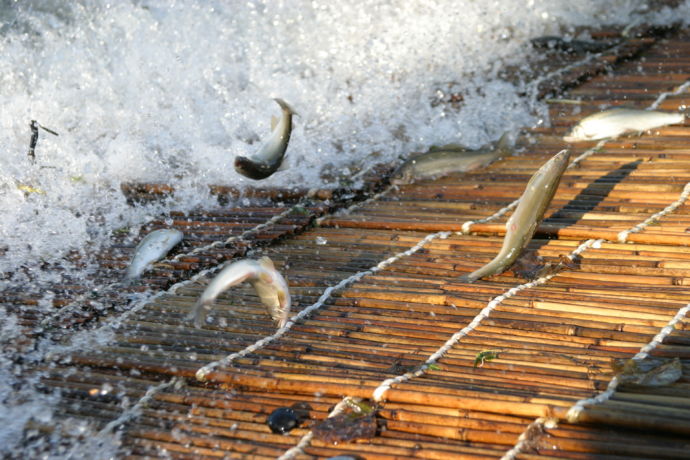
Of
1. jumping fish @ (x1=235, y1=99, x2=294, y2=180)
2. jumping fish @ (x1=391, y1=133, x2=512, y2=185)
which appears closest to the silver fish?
jumping fish @ (x1=235, y1=99, x2=294, y2=180)

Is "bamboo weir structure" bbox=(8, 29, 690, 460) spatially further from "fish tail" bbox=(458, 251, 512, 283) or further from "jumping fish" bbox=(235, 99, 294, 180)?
"jumping fish" bbox=(235, 99, 294, 180)

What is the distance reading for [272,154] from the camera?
4547mm

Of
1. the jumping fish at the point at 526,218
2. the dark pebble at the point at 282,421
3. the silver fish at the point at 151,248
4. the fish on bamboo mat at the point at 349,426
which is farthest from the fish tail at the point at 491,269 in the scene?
the silver fish at the point at 151,248

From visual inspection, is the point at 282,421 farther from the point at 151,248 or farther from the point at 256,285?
the point at 151,248

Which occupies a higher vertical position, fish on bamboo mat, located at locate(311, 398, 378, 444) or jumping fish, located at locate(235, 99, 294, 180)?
A: jumping fish, located at locate(235, 99, 294, 180)

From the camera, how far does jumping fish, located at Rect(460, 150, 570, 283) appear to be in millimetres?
3418

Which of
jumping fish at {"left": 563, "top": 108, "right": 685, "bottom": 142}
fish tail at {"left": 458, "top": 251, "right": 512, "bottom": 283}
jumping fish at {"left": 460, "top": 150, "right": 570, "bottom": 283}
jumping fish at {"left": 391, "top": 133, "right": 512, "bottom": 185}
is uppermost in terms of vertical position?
jumping fish at {"left": 563, "top": 108, "right": 685, "bottom": 142}

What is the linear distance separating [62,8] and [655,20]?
15.5 feet

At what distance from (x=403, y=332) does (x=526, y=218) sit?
2.68 feet

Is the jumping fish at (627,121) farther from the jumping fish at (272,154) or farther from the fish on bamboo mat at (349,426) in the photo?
the fish on bamboo mat at (349,426)

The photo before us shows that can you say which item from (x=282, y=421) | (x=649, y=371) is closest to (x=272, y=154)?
(x=282, y=421)

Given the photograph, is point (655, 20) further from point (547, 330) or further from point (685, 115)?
point (547, 330)

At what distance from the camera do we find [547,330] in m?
2.95

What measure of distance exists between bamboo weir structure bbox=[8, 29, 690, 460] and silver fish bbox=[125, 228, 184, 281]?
60mm
